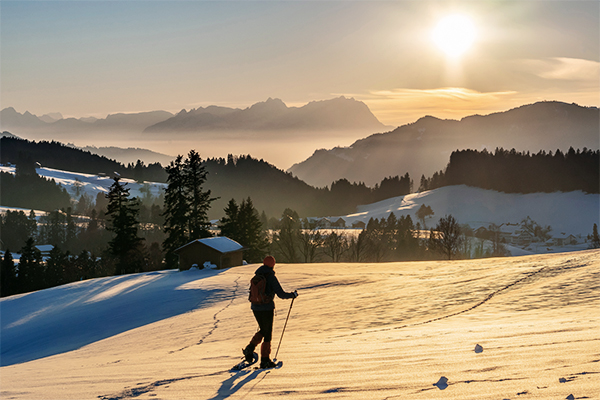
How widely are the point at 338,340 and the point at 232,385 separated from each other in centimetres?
466

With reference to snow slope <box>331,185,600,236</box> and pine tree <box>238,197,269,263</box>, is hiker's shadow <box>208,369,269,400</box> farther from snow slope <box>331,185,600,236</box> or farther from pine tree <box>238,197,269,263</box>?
snow slope <box>331,185,600,236</box>

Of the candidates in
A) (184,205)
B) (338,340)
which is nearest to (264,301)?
(338,340)

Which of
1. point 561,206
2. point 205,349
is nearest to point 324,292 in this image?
point 205,349

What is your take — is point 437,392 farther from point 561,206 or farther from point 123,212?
point 561,206

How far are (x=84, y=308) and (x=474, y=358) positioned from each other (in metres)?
25.7

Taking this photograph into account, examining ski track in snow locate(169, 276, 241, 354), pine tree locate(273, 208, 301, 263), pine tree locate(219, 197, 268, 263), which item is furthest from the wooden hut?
pine tree locate(273, 208, 301, 263)

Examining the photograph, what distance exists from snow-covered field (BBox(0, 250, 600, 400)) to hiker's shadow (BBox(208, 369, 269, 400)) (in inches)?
1.3

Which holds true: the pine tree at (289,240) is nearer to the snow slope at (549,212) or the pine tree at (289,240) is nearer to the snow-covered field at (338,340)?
the snow-covered field at (338,340)

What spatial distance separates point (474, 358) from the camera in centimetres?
729

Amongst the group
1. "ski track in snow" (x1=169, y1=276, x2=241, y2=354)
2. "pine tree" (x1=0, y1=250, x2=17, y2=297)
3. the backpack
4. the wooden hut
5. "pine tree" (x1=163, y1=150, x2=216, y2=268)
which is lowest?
"pine tree" (x1=0, y1=250, x2=17, y2=297)

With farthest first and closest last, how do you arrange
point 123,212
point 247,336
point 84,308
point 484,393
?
point 123,212 → point 84,308 → point 247,336 → point 484,393

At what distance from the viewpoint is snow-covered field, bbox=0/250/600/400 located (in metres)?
6.32

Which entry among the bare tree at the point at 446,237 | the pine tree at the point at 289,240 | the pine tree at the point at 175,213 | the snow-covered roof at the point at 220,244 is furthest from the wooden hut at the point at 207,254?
the bare tree at the point at 446,237

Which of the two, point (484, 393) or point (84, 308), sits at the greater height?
point (484, 393)
